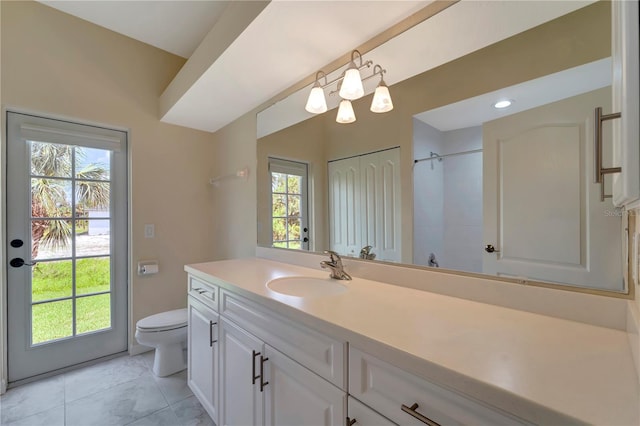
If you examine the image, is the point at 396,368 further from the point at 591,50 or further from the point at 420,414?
the point at 591,50

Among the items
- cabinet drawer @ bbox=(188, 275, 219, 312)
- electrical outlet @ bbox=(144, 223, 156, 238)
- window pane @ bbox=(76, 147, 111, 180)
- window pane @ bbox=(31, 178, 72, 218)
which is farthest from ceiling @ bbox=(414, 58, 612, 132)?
window pane @ bbox=(31, 178, 72, 218)

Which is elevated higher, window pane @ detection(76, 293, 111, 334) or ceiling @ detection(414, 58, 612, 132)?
ceiling @ detection(414, 58, 612, 132)

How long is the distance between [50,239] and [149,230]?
64cm

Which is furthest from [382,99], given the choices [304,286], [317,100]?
[304,286]

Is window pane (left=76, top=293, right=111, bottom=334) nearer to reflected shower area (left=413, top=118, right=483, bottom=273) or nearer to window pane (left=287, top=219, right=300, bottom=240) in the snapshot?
window pane (left=287, top=219, right=300, bottom=240)

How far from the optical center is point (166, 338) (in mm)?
1977

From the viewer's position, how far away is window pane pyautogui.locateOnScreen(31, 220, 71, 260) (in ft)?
6.60

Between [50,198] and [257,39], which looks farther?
[50,198]

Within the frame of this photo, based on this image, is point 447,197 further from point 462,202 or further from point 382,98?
point 382,98

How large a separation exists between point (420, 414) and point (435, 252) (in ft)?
2.23

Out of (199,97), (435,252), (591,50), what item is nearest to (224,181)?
(199,97)

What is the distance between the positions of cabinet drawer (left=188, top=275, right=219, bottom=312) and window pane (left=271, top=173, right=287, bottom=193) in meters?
0.81

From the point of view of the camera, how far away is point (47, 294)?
6.73 ft

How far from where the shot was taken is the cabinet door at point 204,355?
1.47m
